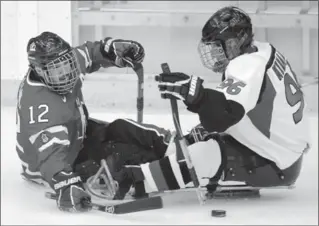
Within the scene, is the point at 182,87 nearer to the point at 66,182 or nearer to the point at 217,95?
the point at 217,95

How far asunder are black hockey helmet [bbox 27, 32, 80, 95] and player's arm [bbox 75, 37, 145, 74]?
28 centimetres

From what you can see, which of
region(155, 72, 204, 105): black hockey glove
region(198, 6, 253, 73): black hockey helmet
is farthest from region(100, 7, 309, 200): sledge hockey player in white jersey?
region(155, 72, 204, 105): black hockey glove

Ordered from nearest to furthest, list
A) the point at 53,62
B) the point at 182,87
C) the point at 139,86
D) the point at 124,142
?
the point at 182,87 → the point at 53,62 → the point at 124,142 → the point at 139,86

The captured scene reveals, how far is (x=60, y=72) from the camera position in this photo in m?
3.39

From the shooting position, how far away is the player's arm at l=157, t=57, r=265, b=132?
299 centimetres

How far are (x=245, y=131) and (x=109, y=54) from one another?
711 millimetres

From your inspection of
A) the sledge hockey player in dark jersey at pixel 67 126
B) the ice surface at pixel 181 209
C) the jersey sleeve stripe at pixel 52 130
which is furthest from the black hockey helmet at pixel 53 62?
the ice surface at pixel 181 209

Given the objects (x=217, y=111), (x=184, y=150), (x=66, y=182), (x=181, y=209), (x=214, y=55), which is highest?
(x=214, y=55)

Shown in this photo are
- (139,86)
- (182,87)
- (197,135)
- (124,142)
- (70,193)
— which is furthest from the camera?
(139,86)

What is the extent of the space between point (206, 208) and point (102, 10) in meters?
2.15

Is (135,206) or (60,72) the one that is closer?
(135,206)

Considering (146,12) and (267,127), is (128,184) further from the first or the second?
(146,12)

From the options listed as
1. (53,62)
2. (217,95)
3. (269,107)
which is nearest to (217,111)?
(217,95)

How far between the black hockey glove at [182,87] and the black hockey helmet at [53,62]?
0.52 meters
